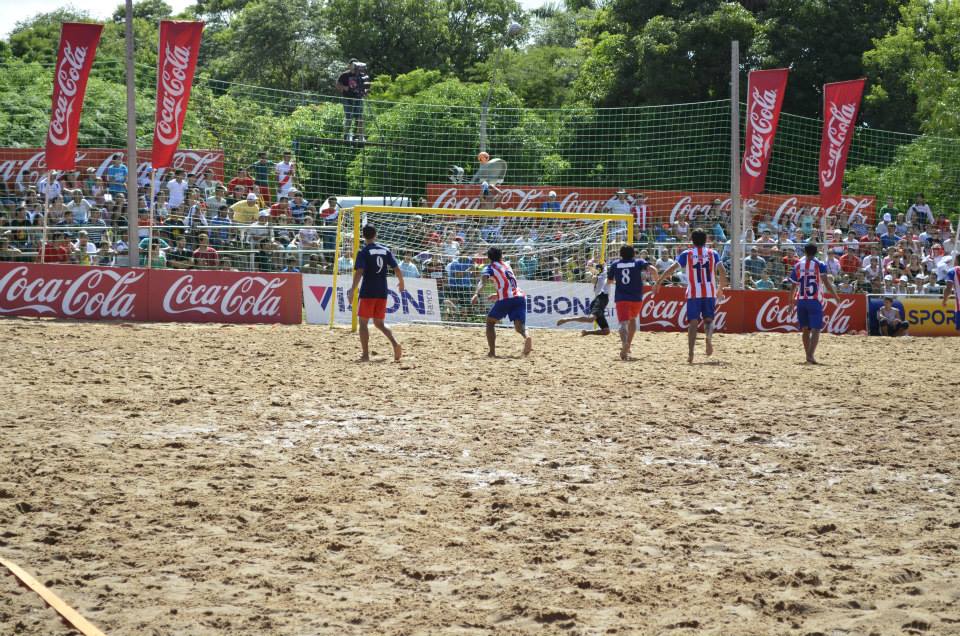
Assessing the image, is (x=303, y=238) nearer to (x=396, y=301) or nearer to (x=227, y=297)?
(x=227, y=297)

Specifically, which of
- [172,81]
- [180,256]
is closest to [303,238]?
[180,256]

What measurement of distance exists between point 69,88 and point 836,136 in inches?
533

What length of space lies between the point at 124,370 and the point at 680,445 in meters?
6.34

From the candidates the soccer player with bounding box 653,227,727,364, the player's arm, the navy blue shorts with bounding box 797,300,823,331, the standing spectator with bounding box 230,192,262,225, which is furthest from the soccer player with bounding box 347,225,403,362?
the standing spectator with bounding box 230,192,262,225

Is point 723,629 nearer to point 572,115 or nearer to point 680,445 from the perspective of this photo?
point 680,445

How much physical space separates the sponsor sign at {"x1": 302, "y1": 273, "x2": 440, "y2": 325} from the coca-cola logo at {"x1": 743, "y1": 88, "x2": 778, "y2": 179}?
6.18 m

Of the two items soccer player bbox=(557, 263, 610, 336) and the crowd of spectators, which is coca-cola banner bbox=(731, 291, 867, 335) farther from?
soccer player bbox=(557, 263, 610, 336)

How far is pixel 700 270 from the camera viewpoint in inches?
543

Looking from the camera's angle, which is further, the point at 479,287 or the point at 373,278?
the point at 479,287

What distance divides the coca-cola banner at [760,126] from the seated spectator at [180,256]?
33.1ft

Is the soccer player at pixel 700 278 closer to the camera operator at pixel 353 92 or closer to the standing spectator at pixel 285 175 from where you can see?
the standing spectator at pixel 285 175

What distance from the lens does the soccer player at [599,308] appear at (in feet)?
59.6

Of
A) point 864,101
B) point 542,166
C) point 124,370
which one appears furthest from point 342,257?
point 864,101

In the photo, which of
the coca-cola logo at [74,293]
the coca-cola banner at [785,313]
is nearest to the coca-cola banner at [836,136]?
the coca-cola banner at [785,313]
